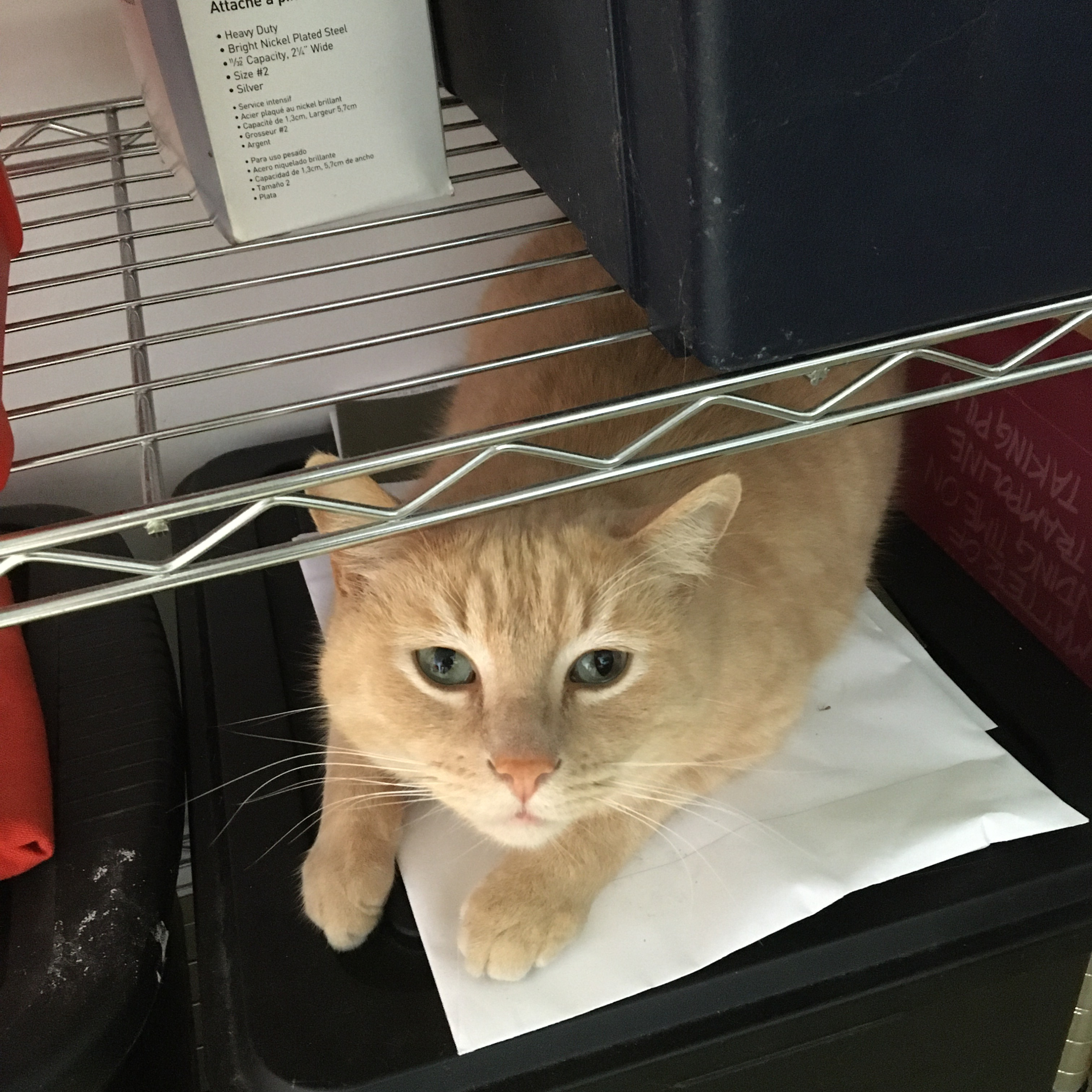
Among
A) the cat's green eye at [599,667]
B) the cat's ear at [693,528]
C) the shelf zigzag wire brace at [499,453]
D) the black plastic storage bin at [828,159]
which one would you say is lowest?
the cat's green eye at [599,667]

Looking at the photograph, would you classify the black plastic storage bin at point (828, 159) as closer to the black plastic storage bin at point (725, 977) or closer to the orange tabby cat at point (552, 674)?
the orange tabby cat at point (552, 674)

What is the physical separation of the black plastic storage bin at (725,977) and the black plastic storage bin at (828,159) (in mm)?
455

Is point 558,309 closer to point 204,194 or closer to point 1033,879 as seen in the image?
point 204,194

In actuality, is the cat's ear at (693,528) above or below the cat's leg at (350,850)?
above

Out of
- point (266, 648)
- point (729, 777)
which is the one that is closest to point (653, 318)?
point (729, 777)

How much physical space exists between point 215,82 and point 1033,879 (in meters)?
0.80

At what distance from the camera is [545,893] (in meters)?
0.75

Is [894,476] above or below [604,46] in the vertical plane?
below

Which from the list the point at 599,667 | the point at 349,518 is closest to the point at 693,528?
the point at 599,667

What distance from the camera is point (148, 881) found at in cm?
81

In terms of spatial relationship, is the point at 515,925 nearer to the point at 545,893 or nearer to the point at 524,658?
the point at 545,893

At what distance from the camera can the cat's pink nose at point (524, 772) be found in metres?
0.69

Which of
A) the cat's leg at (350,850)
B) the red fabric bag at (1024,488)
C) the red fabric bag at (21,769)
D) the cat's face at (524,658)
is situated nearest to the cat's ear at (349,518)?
the cat's face at (524,658)

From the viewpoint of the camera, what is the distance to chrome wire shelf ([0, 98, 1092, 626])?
1.68ft
